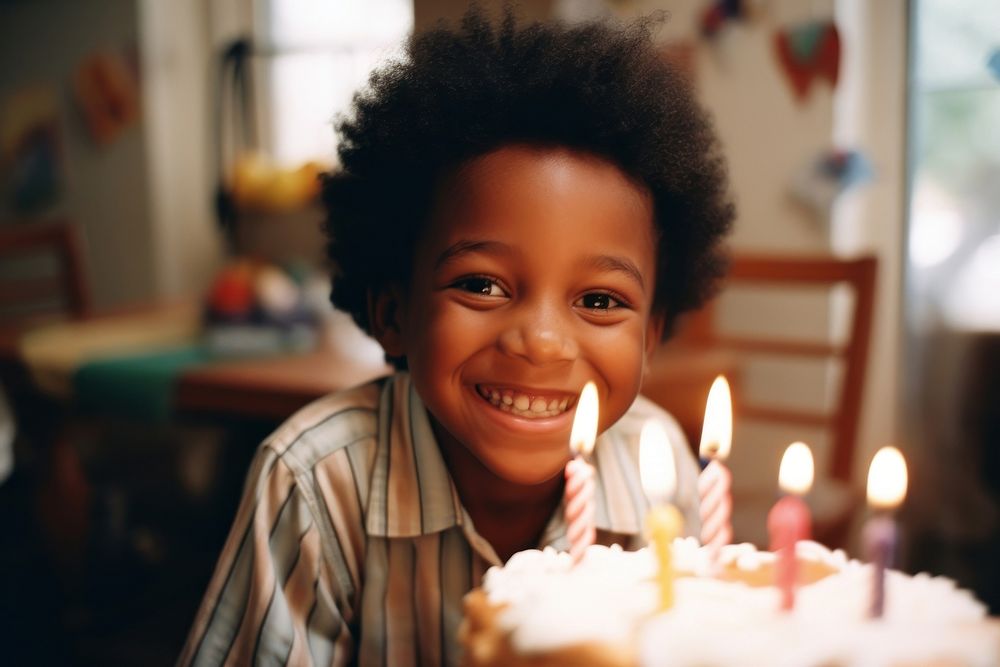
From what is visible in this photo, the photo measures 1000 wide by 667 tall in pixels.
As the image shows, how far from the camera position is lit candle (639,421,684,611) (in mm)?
492

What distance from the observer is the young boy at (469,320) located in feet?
2.46

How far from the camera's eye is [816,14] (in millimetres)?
2223

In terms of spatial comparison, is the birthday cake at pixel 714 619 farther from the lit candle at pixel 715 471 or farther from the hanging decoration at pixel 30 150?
the hanging decoration at pixel 30 150

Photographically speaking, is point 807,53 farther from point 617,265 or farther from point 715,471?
point 715,471

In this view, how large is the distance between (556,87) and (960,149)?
1952 mm

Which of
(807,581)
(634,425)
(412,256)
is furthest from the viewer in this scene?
(634,425)

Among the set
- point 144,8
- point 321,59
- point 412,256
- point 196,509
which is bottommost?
point 196,509

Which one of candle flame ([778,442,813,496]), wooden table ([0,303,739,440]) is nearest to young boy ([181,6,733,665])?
candle flame ([778,442,813,496])

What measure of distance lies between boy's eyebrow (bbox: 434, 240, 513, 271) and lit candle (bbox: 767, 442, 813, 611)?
11.9 inches

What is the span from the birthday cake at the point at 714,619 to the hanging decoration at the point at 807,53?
1866mm

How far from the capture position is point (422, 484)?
2.91 feet

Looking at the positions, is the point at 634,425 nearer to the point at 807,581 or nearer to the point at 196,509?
the point at 807,581

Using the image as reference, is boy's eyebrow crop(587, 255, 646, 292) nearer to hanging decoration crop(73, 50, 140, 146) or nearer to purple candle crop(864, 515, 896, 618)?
purple candle crop(864, 515, 896, 618)

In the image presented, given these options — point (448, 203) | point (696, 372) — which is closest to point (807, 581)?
point (448, 203)
